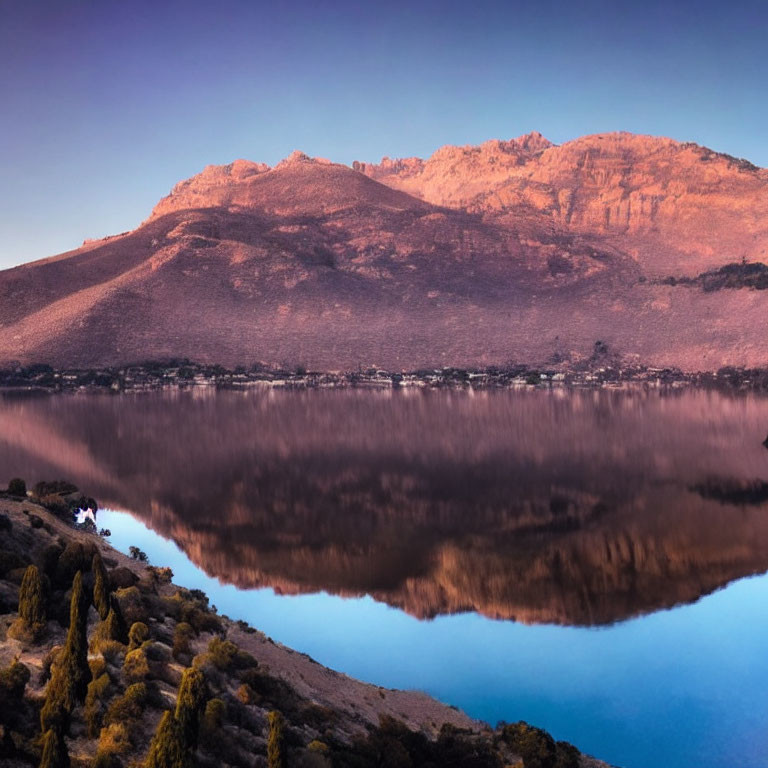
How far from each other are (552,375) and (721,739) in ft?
273

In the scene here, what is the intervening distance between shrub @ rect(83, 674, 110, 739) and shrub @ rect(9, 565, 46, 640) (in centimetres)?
186

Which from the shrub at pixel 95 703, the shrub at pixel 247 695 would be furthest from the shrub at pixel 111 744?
the shrub at pixel 247 695

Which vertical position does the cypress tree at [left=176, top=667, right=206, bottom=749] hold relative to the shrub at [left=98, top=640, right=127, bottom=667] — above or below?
above

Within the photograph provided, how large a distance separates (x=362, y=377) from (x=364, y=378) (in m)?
0.56

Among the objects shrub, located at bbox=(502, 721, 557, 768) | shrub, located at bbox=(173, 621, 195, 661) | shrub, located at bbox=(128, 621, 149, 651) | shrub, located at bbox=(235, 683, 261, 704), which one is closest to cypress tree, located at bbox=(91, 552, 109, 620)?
shrub, located at bbox=(128, 621, 149, 651)

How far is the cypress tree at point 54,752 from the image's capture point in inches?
310

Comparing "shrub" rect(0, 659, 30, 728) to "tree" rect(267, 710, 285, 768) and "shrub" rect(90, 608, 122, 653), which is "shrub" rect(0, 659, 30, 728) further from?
"tree" rect(267, 710, 285, 768)

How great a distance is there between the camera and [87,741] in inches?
355

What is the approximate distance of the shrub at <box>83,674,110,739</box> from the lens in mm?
9188

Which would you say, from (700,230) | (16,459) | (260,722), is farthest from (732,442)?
(700,230)

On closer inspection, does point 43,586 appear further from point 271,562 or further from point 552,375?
point 552,375

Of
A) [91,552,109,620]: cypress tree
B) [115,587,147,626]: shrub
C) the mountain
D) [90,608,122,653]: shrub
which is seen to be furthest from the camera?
the mountain

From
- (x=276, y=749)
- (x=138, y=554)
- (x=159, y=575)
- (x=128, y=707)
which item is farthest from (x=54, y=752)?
(x=138, y=554)

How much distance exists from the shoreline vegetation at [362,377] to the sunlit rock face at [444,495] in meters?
24.9
